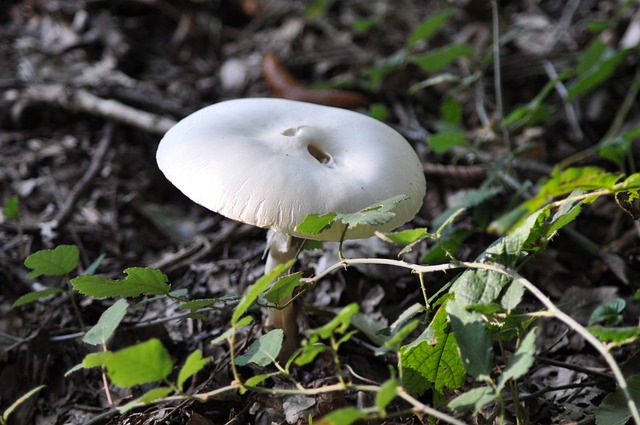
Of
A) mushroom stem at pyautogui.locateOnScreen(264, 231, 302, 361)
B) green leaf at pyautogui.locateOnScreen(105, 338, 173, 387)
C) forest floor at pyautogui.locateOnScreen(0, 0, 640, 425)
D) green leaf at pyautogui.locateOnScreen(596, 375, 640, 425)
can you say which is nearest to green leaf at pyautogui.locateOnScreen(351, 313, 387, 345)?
forest floor at pyautogui.locateOnScreen(0, 0, 640, 425)

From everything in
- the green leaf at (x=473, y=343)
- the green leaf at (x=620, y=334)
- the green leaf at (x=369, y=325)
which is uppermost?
the green leaf at (x=620, y=334)

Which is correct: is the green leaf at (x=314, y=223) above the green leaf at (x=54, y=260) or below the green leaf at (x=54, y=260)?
above

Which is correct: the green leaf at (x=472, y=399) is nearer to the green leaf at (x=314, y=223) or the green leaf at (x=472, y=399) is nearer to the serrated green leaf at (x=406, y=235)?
the serrated green leaf at (x=406, y=235)

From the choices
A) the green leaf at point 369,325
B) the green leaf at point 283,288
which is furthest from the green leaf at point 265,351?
the green leaf at point 369,325

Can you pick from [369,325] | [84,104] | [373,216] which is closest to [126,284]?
[373,216]

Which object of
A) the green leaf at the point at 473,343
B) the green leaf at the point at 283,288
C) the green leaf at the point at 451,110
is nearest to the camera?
the green leaf at the point at 473,343

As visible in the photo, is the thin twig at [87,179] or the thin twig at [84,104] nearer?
the thin twig at [87,179]

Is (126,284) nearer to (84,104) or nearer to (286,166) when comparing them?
(286,166)

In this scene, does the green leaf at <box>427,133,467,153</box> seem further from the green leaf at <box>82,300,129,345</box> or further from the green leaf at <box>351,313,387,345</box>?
the green leaf at <box>82,300,129,345</box>
